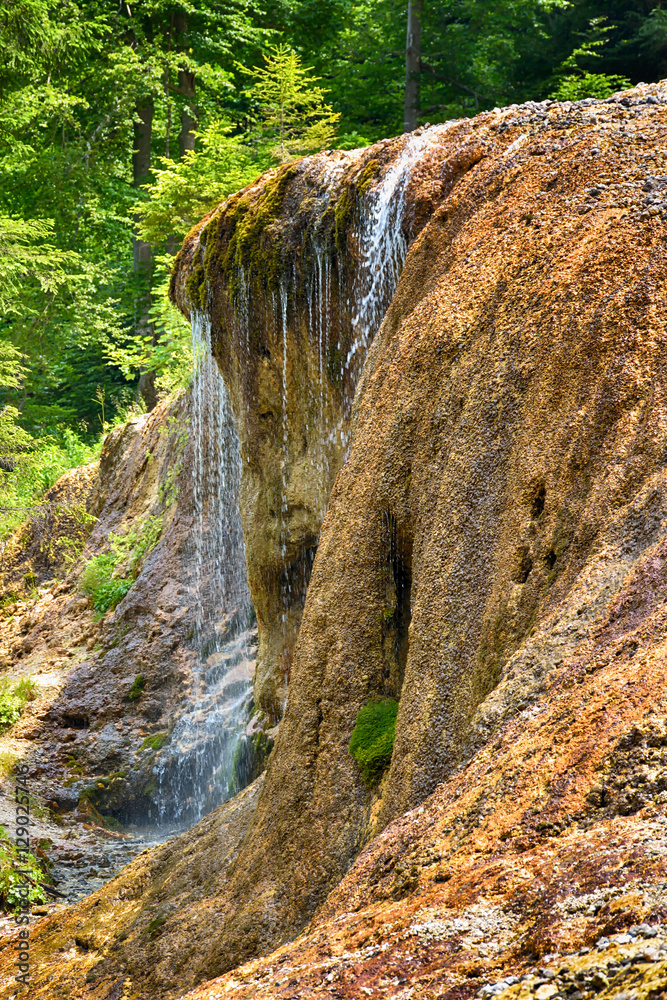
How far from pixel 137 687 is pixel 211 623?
53.9 inches

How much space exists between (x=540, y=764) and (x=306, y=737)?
299 centimetres

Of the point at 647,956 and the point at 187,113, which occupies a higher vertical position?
the point at 187,113

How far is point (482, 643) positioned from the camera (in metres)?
4.59

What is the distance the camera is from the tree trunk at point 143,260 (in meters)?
19.5

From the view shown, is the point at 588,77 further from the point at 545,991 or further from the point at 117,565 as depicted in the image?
the point at 545,991

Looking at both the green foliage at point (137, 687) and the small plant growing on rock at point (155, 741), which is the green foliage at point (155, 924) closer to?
the small plant growing on rock at point (155, 741)

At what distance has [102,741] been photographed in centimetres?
1263

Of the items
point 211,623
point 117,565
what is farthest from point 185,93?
point 211,623

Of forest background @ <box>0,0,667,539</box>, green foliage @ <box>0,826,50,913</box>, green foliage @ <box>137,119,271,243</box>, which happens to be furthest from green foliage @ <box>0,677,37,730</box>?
green foliage @ <box>137,119,271,243</box>

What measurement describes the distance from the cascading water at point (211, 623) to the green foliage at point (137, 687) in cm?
79

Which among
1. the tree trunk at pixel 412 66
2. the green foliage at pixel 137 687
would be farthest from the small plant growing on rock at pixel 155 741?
the tree trunk at pixel 412 66

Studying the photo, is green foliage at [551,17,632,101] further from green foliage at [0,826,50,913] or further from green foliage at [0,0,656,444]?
green foliage at [0,826,50,913]

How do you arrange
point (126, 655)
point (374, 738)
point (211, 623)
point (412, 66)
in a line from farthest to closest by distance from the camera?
1. point (412, 66)
2. point (126, 655)
3. point (211, 623)
4. point (374, 738)

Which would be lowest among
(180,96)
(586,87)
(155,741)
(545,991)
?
(155,741)
